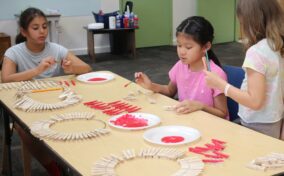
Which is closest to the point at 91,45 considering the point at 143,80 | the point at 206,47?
the point at 143,80

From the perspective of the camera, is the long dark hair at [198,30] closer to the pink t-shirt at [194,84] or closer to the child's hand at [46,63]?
the pink t-shirt at [194,84]

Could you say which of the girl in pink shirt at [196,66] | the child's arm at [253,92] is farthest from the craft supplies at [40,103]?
the child's arm at [253,92]

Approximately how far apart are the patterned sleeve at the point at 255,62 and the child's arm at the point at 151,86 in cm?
63

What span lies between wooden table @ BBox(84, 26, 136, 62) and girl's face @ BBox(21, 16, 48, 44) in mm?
3780

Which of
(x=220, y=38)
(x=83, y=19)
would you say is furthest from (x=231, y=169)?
(x=220, y=38)

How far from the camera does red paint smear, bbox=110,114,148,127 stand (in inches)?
65.9

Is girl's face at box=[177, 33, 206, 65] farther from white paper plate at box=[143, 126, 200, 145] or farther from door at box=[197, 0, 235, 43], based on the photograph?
door at box=[197, 0, 235, 43]

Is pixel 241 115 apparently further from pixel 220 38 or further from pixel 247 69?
pixel 220 38

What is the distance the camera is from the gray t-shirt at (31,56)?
105 inches

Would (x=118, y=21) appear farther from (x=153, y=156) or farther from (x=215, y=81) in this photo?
(x=153, y=156)

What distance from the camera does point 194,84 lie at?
7.25 ft

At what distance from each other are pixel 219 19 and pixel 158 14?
3.89 ft

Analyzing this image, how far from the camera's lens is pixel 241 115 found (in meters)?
1.92

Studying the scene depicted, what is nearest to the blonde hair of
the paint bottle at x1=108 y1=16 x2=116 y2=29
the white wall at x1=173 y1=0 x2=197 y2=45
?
the paint bottle at x1=108 y1=16 x2=116 y2=29
